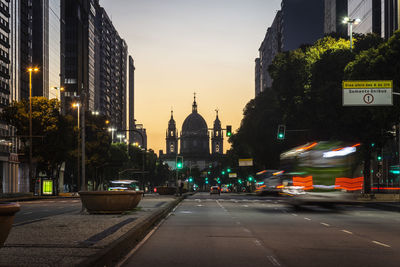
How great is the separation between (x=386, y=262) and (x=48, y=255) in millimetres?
6164

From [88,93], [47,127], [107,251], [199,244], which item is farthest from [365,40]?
[88,93]

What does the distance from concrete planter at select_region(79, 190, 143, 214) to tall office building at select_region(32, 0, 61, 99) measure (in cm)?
6806

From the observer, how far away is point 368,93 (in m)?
37.6

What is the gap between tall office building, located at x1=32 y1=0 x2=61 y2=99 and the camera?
3622 inches

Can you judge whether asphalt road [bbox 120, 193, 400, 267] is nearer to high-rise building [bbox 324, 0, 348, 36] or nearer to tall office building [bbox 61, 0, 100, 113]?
high-rise building [bbox 324, 0, 348, 36]

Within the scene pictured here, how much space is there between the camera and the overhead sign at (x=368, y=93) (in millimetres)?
36688

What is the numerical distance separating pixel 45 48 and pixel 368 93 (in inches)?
2622

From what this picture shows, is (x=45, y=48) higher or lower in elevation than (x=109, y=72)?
lower

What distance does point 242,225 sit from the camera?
2206 centimetres

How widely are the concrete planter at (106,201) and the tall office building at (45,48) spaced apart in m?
68.1

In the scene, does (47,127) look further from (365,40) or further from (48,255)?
(48,255)

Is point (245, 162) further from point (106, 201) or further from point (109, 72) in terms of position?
point (106, 201)

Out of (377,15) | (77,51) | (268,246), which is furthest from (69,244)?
(77,51)

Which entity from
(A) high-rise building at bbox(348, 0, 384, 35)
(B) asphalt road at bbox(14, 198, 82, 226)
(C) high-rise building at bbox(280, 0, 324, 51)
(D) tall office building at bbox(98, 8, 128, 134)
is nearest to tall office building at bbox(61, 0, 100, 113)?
(D) tall office building at bbox(98, 8, 128, 134)
